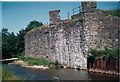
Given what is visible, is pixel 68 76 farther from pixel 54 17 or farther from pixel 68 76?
pixel 54 17

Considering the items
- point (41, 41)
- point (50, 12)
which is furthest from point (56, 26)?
point (41, 41)

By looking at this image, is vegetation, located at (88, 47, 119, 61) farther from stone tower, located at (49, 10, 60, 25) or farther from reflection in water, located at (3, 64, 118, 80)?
stone tower, located at (49, 10, 60, 25)

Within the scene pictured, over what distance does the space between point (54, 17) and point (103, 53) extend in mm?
8508

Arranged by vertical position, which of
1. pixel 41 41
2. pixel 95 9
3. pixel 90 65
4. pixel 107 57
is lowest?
→ pixel 90 65

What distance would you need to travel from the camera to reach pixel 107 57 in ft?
34.8

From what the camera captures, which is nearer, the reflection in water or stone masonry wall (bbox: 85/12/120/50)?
the reflection in water

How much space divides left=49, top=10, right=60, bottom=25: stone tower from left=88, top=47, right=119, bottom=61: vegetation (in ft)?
22.3

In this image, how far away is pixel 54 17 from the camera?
1711 cm

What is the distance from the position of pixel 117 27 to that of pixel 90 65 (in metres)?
4.33

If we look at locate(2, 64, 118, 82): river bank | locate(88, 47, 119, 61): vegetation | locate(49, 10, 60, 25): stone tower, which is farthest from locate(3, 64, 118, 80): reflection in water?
locate(49, 10, 60, 25): stone tower

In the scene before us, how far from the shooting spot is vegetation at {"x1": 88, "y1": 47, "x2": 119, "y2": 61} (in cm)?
1028

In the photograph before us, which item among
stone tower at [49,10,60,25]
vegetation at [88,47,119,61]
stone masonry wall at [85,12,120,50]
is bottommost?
vegetation at [88,47,119,61]

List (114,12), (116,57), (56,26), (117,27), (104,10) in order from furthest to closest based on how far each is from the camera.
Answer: (56,26), (104,10), (114,12), (117,27), (116,57)

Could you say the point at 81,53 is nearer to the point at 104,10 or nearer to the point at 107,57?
the point at 107,57
